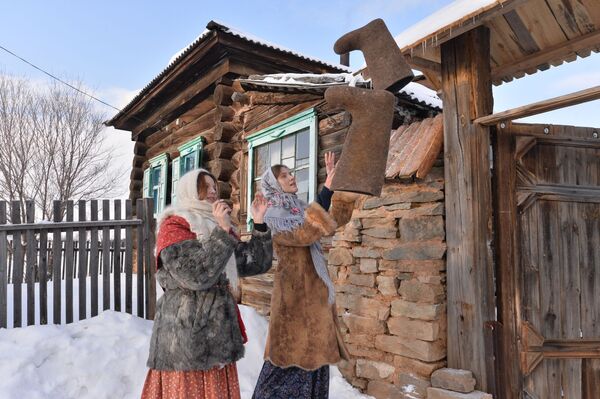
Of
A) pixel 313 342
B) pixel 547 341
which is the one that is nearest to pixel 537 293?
pixel 547 341

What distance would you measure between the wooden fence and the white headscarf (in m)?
2.62

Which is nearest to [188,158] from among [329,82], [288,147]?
[288,147]

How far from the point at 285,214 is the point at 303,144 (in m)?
3.09

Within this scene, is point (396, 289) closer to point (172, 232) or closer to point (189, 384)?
point (189, 384)

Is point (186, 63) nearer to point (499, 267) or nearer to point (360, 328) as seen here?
point (360, 328)

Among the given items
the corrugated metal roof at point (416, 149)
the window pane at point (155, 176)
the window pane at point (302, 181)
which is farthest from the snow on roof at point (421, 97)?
the window pane at point (155, 176)

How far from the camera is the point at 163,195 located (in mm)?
9258

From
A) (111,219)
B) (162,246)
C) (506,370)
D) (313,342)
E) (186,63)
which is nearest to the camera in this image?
(162,246)

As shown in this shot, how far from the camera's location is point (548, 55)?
3.96m

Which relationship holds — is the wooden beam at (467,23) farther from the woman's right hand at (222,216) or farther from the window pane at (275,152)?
the window pane at (275,152)

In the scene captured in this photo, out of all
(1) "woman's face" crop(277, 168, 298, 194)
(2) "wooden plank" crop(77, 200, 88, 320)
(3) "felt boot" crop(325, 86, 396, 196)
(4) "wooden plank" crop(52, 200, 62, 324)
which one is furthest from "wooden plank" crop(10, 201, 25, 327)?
(3) "felt boot" crop(325, 86, 396, 196)

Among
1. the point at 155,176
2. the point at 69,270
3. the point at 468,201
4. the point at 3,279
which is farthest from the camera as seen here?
the point at 155,176

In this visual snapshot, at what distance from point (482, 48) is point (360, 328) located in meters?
2.61

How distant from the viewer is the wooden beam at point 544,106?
8.86 ft
